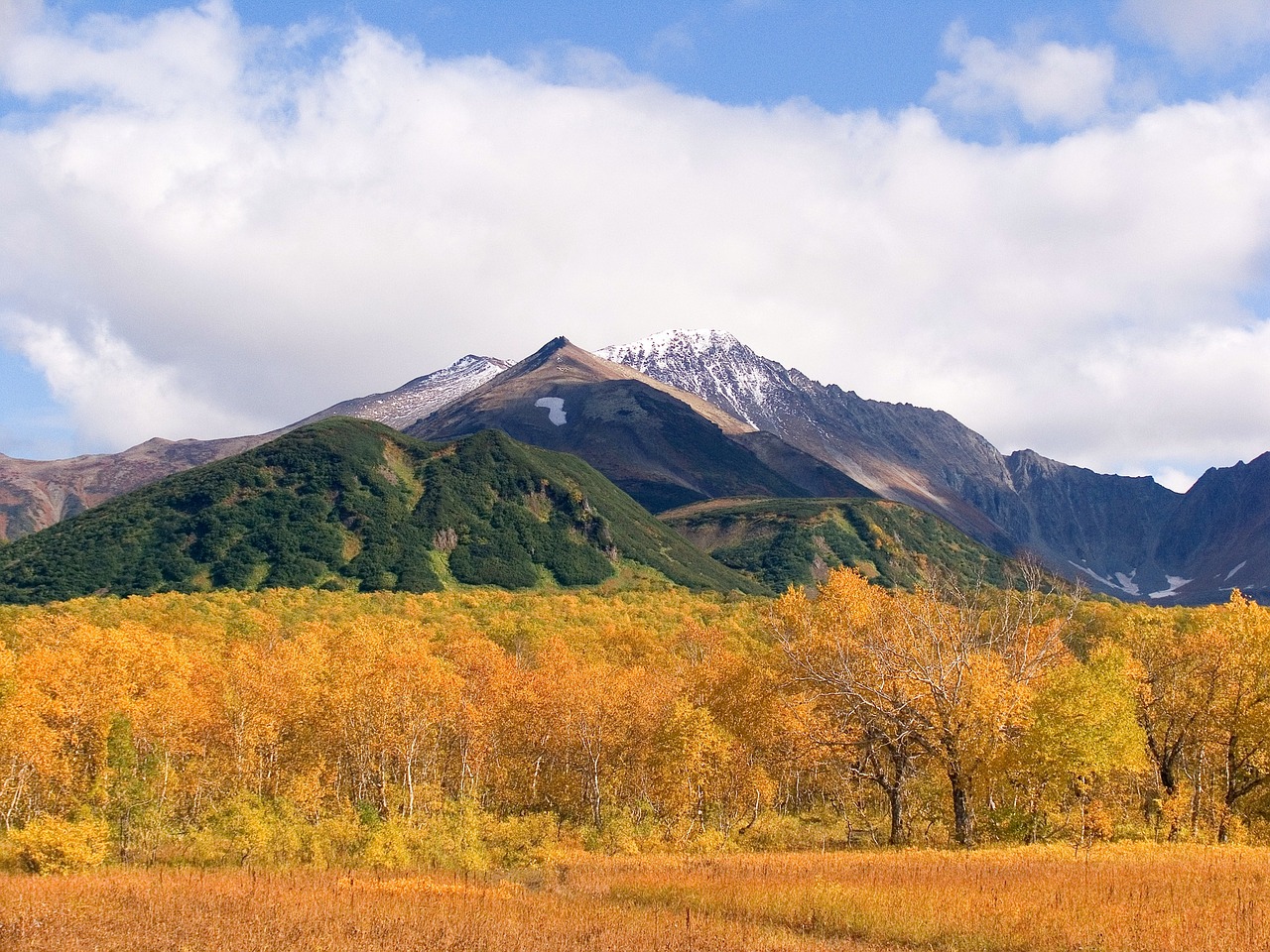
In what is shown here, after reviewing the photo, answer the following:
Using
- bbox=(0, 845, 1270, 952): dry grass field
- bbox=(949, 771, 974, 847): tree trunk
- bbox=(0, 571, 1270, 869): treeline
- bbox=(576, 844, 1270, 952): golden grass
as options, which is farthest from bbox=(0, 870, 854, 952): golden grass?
bbox=(949, 771, 974, 847): tree trunk

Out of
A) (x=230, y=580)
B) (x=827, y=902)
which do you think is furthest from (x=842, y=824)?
(x=230, y=580)

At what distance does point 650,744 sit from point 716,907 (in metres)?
28.1

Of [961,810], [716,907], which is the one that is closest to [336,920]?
[716,907]

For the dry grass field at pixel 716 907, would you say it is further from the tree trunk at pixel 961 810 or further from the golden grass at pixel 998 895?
the tree trunk at pixel 961 810

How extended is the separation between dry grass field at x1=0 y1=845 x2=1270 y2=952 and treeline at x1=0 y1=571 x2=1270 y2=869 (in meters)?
5.85

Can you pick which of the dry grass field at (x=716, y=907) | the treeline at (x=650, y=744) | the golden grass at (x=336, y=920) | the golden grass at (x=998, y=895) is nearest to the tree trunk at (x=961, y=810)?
the treeline at (x=650, y=744)

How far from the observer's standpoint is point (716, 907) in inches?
1173

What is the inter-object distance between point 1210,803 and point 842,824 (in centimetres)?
2030

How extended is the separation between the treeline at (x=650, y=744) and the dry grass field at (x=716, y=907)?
585 cm

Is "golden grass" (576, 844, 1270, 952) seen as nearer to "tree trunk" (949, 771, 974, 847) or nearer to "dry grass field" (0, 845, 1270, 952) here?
"dry grass field" (0, 845, 1270, 952)

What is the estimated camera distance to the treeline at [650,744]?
4103 centimetres

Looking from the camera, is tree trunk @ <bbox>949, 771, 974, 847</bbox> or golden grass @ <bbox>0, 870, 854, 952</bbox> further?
tree trunk @ <bbox>949, 771, 974, 847</bbox>

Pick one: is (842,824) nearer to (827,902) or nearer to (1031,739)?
(1031,739)

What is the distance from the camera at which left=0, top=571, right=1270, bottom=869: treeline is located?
4103 centimetres
